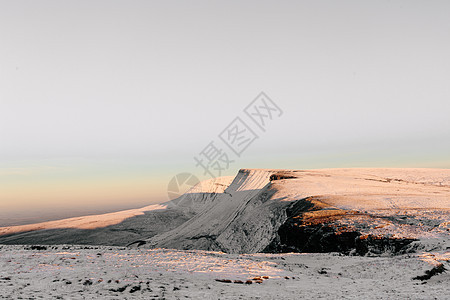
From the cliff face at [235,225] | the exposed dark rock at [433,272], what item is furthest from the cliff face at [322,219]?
the exposed dark rock at [433,272]

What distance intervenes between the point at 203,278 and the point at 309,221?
22824 mm

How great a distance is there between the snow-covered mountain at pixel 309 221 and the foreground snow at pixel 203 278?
26.3ft

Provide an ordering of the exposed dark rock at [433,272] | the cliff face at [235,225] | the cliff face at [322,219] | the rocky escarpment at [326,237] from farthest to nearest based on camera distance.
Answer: the cliff face at [235,225] → the cliff face at [322,219] → the rocky escarpment at [326,237] → the exposed dark rock at [433,272]

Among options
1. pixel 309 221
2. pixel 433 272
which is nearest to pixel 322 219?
pixel 309 221

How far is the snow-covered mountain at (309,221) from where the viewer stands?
1160 inches

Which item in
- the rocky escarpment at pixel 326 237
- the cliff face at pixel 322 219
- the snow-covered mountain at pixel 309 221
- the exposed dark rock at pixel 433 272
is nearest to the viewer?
the exposed dark rock at pixel 433 272

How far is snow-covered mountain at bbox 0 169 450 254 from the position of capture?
29.5 metres

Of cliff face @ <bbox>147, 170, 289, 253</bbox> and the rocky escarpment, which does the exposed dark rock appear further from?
cliff face @ <bbox>147, 170, 289, 253</bbox>

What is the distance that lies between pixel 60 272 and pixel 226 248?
3025 centimetres

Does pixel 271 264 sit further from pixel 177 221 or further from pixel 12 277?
pixel 177 221

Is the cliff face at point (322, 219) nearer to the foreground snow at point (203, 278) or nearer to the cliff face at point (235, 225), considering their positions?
the cliff face at point (235, 225)

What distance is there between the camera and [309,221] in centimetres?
3631

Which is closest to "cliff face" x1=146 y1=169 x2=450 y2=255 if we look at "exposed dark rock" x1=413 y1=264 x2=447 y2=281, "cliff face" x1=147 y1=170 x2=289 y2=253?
"cliff face" x1=147 y1=170 x2=289 y2=253

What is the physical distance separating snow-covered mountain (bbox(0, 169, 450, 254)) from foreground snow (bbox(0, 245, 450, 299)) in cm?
801
